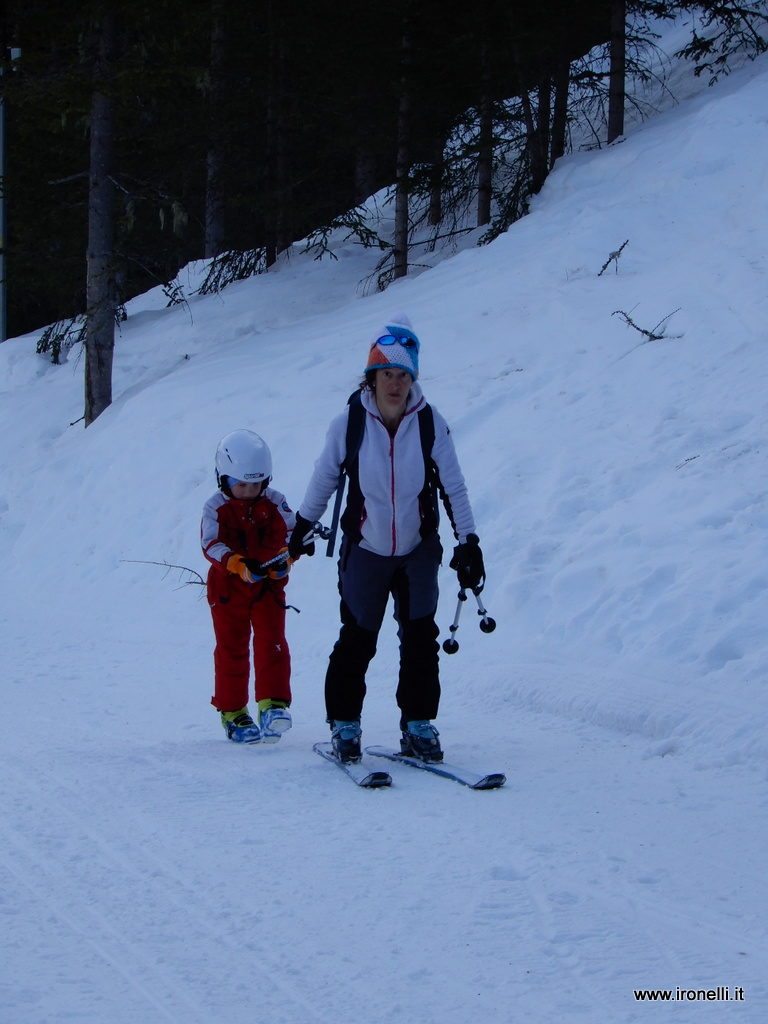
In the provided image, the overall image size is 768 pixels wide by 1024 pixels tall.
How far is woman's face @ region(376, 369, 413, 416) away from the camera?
4887 mm

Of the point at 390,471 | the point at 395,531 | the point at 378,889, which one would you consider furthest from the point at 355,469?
the point at 378,889

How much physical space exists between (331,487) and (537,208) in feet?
36.8

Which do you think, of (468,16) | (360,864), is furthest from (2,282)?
(360,864)

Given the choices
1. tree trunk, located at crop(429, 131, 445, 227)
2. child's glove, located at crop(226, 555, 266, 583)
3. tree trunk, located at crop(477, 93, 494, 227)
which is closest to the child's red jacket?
child's glove, located at crop(226, 555, 266, 583)

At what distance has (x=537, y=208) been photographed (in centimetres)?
1524

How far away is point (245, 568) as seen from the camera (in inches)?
222

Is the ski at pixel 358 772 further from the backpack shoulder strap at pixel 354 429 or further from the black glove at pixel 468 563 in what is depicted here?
the backpack shoulder strap at pixel 354 429

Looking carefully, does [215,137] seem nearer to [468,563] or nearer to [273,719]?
[273,719]

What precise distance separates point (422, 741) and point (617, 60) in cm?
1389

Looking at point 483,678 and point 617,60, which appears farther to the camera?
point 617,60

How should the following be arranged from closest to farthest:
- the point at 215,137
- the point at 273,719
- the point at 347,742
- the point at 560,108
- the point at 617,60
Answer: the point at 347,742 < the point at 273,719 < the point at 617,60 < the point at 560,108 < the point at 215,137

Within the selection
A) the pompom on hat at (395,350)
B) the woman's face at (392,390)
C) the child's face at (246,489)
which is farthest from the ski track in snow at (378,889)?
the pompom on hat at (395,350)

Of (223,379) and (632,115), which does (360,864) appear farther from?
(632,115)

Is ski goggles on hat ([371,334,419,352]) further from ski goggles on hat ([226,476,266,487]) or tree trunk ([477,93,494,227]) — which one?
tree trunk ([477,93,494,227])
